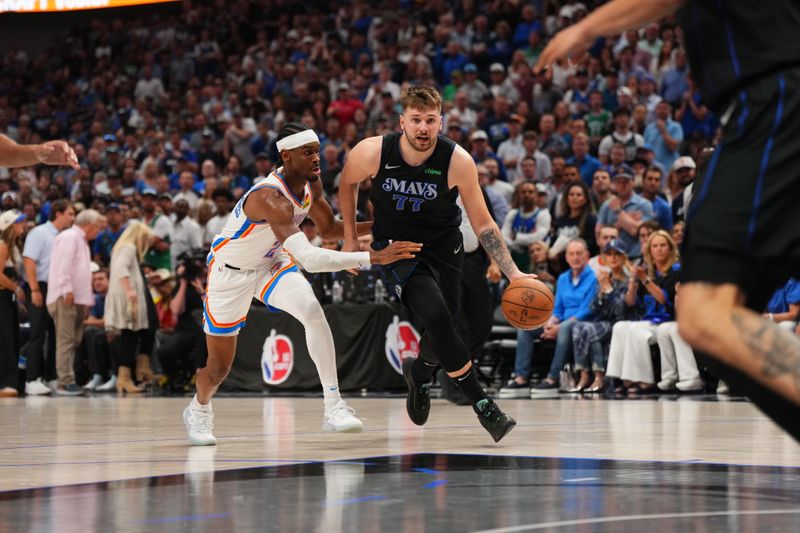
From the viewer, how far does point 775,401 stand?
9.21ft

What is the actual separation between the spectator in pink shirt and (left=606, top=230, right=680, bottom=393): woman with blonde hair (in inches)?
245

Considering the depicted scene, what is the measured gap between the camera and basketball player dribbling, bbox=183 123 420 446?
6.46 metres

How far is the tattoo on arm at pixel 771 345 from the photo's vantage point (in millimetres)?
2760

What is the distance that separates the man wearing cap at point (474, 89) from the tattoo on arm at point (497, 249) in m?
9.48

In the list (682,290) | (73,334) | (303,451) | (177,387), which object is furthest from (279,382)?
(682,290)

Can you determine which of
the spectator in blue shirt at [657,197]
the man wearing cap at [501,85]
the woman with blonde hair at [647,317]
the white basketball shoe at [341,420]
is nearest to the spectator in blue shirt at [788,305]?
the woman with blonde hair at [647,317]

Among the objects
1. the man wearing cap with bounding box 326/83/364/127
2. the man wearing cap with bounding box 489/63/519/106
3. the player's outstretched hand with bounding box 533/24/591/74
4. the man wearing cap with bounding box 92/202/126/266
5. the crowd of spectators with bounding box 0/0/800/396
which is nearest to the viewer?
the player's outstretched hand with bounding box 533/24/591/74

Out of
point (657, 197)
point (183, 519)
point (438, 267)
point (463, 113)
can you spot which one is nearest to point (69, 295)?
point (463, 113)

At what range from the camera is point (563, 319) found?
38.4 ft

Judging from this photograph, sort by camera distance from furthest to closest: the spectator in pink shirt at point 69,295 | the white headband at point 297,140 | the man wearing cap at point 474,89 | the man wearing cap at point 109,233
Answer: the man wearing cap at point 474,89, the man wearing cap at point 109,233, the spectator in pink shirt at point 69,295, the white headband at point 297,140

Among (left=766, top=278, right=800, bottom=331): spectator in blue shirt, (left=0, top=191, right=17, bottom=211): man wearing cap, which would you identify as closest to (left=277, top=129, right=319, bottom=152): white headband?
(left=766, top=278, right=800, bottom=331): spectator in blue shirt

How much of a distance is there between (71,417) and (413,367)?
3449 millimetres

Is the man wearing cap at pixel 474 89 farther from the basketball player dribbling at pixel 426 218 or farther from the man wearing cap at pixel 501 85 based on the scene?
the basketball player dribbling at pixel 426 218

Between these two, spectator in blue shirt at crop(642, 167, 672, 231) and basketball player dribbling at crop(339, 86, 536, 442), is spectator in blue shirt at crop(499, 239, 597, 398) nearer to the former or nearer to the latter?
spectator in blue shirt at crop(642, 167, 672, 231)
